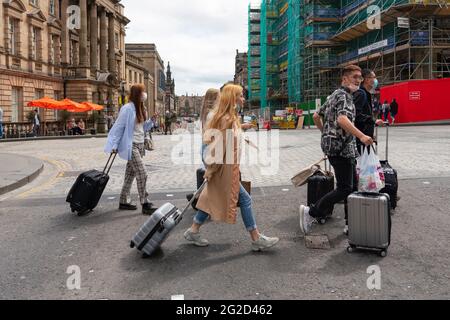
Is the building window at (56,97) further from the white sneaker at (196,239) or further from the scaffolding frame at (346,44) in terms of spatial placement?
the white sneaker at (196,239)

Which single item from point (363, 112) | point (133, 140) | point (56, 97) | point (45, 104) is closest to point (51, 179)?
point (133, 140)

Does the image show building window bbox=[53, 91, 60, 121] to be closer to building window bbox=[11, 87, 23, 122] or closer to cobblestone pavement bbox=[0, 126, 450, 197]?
building window bbox=[11, 87, 23, 122]

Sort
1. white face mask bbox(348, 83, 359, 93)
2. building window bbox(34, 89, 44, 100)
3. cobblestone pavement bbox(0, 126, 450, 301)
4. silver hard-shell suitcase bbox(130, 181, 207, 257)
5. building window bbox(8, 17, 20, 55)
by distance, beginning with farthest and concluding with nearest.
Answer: building window bbox(34, 89, 44, 100), building window bbox(8, 17, 20, 55), white face mask bbox(348, 83, 359, 93), silver hard-shell suitcase bbox(130, 181, 207, 257), cobblestone pavement bbox(0, 126, 450, 301)

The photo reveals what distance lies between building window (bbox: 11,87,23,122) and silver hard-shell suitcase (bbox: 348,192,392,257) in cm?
3502

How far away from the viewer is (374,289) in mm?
3598

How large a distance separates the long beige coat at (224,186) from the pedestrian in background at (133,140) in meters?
2.07

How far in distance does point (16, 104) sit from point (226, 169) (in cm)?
3525

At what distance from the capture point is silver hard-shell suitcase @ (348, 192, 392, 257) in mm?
4414

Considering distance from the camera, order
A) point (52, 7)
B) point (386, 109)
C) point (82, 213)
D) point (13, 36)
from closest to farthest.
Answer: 1. point (82, 213)
2. point (386, 109)
3. point (13, 36)
4. point (52, 7)

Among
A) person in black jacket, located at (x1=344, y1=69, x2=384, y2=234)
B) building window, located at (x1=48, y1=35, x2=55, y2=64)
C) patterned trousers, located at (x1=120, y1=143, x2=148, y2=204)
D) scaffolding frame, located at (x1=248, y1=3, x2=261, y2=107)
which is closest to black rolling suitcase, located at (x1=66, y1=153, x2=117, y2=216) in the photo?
patterned trousers, located at (x1=120, y1=143, x2=148, y2=204)

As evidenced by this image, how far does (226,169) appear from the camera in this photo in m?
4.54

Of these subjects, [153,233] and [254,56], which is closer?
[153,233]

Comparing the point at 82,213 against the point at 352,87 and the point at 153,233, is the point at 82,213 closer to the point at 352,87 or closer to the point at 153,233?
the point at 153,233

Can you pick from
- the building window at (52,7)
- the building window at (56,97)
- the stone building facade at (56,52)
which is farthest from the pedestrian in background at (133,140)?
the building window at (52,7)
